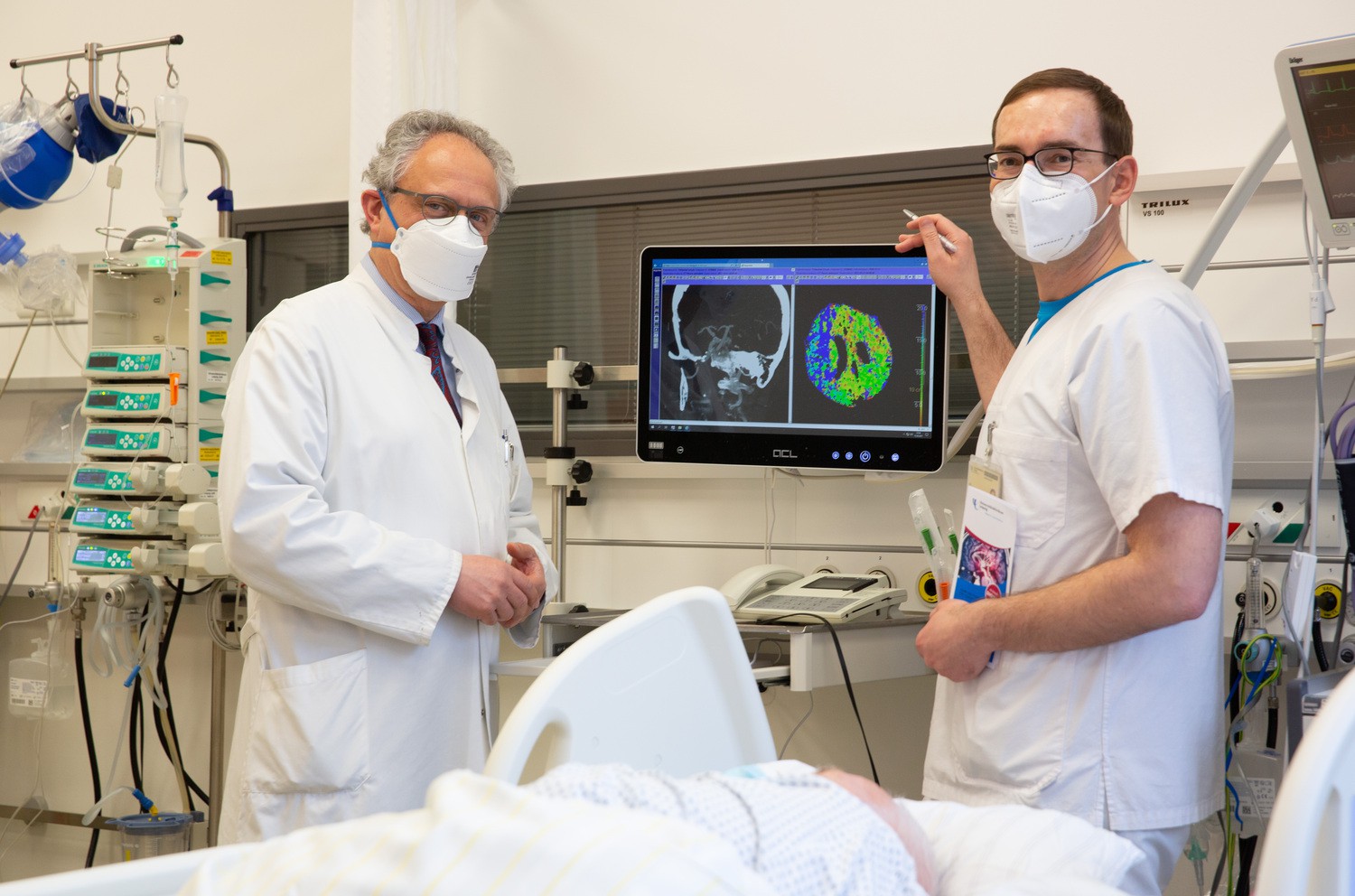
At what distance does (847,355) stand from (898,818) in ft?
4.52

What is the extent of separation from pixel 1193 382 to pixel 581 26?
6.81 ft

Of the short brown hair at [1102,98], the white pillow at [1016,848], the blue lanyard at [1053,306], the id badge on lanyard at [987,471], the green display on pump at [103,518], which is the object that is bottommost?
the white pillow at [1016,848]

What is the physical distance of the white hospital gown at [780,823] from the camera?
0.94 metres

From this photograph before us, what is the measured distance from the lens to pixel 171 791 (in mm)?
3453

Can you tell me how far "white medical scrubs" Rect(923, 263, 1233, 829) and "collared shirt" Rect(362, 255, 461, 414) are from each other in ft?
3.20

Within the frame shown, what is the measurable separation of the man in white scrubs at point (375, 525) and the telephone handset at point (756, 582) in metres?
0.45

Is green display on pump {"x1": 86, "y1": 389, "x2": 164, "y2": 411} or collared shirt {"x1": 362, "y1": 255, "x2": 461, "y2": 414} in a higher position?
collared shirt {"x1": 362, "y1": 255, "x2": 461, "y2": 414}

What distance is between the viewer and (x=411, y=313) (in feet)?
6.72

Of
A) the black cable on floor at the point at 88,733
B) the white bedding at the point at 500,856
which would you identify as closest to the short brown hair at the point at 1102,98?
the white bedding at the point at 500,856

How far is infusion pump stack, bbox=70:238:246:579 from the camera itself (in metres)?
2.78

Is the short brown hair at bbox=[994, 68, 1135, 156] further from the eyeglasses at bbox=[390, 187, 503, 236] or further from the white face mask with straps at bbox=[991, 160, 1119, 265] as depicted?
the eyeglasses at bbox=[390, 187, 503, 236]

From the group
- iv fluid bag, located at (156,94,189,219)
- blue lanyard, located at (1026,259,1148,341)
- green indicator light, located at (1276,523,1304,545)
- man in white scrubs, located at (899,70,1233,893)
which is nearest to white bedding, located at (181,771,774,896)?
man in white scrubs, located at (899,70,1233,893)

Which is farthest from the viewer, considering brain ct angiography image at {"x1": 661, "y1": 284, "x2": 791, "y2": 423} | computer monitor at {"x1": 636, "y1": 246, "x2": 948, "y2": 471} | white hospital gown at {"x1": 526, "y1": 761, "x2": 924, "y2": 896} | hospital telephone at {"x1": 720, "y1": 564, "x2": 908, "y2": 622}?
brain ct angiography image at {"x1": 661, "y1": 284, "x2": 791, "y2": 423}

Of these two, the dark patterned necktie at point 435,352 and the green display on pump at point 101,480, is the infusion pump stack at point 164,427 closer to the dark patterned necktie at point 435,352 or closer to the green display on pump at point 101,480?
the green display on pump at point 101,480
